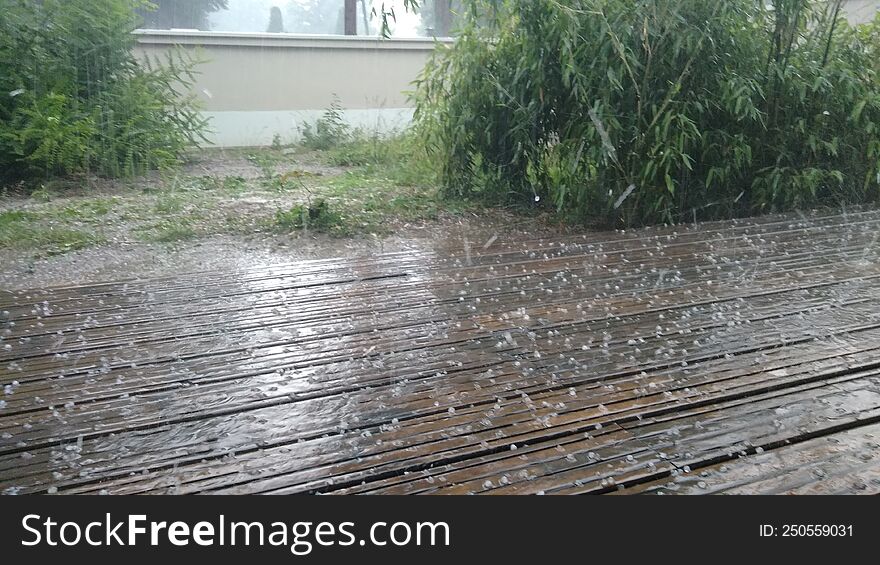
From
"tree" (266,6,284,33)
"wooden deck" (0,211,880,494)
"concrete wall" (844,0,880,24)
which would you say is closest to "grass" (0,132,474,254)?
"wooden deck" (0,211,880,494)

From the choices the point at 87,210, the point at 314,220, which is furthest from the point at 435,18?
the point at 314,220

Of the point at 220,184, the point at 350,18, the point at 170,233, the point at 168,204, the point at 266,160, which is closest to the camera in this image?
the point at 170,233

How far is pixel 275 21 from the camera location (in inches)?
356

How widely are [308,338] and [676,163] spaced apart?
2353 millimetres

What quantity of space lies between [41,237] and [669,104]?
3.18 m

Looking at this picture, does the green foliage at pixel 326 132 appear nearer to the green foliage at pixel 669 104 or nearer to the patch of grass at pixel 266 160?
the patch of grass at pixel 266 160

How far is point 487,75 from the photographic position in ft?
14.4

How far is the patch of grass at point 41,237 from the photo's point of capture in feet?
12.2

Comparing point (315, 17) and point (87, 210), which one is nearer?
point (87, 210)

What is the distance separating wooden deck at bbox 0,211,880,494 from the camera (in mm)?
1507

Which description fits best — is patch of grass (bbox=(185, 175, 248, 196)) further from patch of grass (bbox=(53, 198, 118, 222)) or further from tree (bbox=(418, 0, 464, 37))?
tree (bbox=(418, 0, 464, 37))

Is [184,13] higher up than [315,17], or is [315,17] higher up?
[315,17]

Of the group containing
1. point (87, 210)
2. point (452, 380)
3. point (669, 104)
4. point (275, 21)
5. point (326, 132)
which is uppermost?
point (275, 21)

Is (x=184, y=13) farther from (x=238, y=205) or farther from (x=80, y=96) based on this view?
(x=238, y=205)
